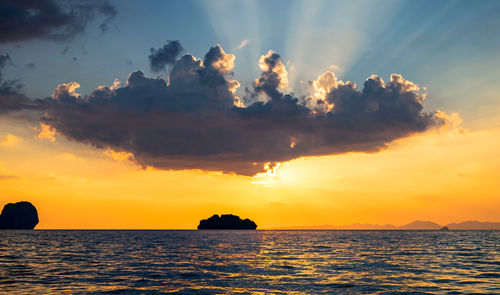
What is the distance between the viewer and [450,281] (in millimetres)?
41188

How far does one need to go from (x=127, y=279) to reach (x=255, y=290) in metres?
14.7

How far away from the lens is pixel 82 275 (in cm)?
4481

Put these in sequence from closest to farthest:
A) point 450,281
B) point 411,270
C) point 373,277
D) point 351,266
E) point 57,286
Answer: point 57,286 → point 450,281 → point 373,277 → point 411,270 → point 351,266

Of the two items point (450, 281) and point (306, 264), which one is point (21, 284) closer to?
point (306, 264)

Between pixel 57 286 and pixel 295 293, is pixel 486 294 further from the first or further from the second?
pixel 57 286

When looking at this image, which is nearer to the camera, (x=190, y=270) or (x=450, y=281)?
(x=450, y=281)

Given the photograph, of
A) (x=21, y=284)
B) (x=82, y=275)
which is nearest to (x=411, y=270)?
(x=82, y=275)

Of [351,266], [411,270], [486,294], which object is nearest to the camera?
[486,294]

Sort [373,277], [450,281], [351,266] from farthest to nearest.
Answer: [351,266], [373,277], [450,281]

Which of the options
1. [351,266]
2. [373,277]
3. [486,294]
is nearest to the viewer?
[486,294]

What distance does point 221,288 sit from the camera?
37.2 meters

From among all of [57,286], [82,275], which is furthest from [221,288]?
[82,275]

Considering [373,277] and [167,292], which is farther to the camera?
[373,277]

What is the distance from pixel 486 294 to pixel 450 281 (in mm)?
7218
